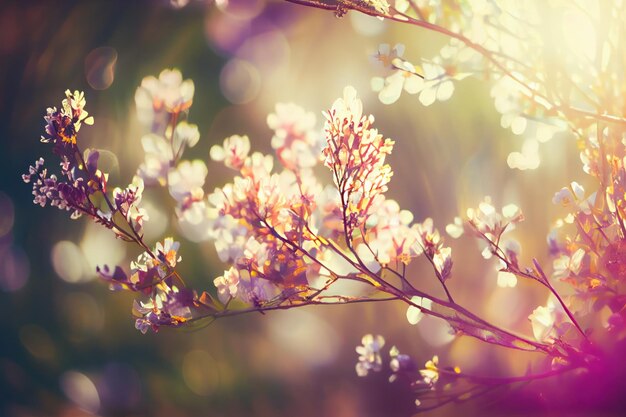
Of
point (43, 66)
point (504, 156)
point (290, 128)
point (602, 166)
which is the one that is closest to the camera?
point (602, 166)

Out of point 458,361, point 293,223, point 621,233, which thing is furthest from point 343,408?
point 621,233

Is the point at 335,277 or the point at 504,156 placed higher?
the point at 504,156

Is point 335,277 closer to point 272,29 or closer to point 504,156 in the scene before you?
point 504,156

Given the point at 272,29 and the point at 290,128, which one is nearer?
the point at 290,128

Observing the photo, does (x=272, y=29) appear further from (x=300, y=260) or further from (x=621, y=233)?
(x=621, y=233)

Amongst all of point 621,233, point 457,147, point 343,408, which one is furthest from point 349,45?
point 343,408

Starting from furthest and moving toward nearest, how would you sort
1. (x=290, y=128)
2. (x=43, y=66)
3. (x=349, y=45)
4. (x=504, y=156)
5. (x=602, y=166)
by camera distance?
(x=43, y=66)
(x=349, y=45)
(x=504, y=156)
(x=290, y=128)
(x=602, y=166)

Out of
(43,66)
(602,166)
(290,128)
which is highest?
(43,66)
